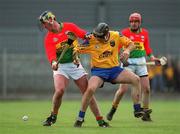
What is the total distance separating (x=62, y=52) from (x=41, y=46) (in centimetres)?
1936

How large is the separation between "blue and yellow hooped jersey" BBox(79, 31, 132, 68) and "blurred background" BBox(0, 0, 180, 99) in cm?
1790

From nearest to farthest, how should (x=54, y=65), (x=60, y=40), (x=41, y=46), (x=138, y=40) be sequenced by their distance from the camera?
(x=54, y=65) < (x=60, y=40) < (x=138, y=40) < (x=41, y=46)

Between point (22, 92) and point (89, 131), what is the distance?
2033 cm

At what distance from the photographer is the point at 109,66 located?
16.6 m

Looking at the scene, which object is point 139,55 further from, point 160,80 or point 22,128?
point 160,80

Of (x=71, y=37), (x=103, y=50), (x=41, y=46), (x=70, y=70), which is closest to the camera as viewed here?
(x=103, y=50)

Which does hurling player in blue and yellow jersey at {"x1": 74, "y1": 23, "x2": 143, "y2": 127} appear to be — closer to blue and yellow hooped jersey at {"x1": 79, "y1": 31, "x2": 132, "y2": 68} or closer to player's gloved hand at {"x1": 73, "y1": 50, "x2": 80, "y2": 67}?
blue and yellow hooped jersey at {"x1": 79, "y1": 31, "x2": 132, "y2": 68}

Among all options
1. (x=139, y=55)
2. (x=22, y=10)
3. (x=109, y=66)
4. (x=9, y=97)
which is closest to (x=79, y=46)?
(x=109, y=66)

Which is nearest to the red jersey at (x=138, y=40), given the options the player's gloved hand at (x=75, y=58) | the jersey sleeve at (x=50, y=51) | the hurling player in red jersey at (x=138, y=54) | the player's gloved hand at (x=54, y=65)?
the hurling player in red jersey at (x=138, y=54)

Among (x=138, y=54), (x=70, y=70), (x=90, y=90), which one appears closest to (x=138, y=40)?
(x=138, y=54)

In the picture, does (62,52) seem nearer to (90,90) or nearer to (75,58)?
(75,58)

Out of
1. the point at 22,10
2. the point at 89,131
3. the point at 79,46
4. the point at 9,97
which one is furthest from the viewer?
the point at 22,10

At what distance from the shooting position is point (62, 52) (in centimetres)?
1669

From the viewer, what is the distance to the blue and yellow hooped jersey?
1650 cm
